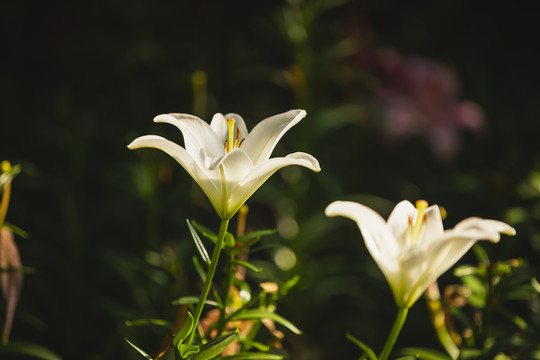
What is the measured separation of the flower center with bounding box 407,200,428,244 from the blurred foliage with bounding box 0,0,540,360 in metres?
0.10

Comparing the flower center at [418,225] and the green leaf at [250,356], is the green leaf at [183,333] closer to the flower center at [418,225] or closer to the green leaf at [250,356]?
the green leaf at [250,356]

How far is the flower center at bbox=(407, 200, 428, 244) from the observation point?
0.35 metres

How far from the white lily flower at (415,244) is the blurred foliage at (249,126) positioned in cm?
10

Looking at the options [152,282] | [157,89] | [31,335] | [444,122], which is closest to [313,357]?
[152,282]

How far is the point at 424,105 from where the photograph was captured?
112 centimetres

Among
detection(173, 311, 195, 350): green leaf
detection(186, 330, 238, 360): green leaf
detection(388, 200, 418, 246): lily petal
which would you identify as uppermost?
detection(388, 200, 418, 246): lily petal

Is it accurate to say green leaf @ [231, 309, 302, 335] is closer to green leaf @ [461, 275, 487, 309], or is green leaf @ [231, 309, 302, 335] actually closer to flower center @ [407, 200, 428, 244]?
flower center @ [407, 200, 428, 244]

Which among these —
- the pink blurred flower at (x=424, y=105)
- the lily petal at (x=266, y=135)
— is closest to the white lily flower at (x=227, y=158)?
the lily petal at (x=266, y=135)

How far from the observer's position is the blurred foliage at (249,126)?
0.72 m

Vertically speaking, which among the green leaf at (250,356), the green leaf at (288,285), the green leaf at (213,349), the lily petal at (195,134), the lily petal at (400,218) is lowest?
the green leaf at (250,356)

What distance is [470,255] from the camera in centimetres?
96

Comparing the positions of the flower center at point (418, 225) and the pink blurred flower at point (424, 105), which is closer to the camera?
the flower center at point (418, 225)

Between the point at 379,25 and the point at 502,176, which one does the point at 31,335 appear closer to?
the point at 502,176


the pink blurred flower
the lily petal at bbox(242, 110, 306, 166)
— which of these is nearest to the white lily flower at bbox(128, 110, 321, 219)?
the lily petal at bbox(242, 110, 306, 166)
